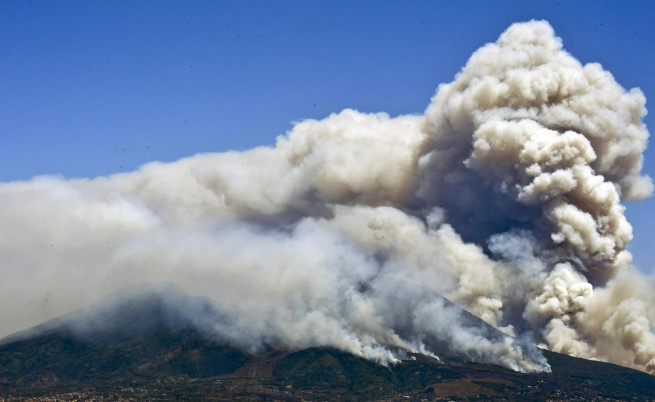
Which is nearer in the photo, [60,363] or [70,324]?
[60,363]

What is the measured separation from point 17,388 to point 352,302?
2648 inches

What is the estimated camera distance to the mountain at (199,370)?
12431 centimetres

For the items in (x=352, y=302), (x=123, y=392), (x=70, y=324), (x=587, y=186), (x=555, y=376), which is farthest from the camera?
(x=70, y=324)

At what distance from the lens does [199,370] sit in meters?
156

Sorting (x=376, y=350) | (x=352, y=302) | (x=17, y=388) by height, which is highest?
(x=352, y=302)

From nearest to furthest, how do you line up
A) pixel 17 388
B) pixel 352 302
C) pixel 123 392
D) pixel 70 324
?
pixel 123 392 < pixel 17 388 < pixel 352 302 < pixel 70 324

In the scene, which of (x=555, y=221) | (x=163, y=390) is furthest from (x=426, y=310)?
(x=555, y=221)

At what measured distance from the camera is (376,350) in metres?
152

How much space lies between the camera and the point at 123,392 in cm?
13350

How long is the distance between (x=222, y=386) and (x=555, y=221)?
7471 centimetres

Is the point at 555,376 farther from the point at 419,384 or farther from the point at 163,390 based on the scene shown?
the point at 163,390

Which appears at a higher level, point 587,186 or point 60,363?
point 587,186

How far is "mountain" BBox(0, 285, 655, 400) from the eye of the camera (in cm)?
12431

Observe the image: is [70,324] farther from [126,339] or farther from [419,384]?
[419,384]
